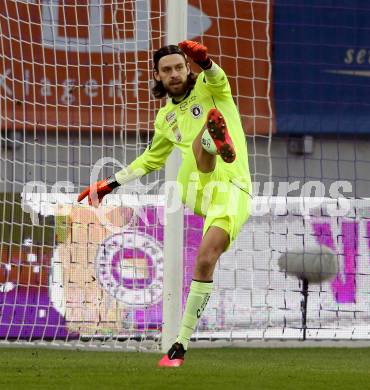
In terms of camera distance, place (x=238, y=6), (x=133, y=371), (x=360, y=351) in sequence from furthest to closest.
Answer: (x=238, y=6) < (x=360, y=351) < (x=133, y=371)

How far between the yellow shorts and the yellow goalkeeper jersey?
6 cm

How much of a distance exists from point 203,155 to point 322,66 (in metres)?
10.1

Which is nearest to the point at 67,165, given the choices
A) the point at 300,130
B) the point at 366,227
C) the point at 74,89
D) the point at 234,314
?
the point at 74,89

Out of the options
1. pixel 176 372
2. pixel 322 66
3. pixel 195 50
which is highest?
pixel 322 66

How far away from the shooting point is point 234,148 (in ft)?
22.1

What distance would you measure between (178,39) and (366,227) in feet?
10.9

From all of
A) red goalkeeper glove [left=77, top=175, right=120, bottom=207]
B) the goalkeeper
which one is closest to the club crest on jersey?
the goalkeeper

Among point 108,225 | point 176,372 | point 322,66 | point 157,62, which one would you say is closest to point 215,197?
point 157,62

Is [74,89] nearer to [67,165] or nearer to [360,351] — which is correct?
[67,165]

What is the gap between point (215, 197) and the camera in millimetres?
6984

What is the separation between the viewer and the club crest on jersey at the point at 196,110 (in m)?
7.11

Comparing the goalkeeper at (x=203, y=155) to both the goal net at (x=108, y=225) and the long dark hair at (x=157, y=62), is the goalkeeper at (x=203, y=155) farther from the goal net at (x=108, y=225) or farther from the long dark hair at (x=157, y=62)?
the goal net at (x=108, y=225)

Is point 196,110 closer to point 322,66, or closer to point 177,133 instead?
point 177,133

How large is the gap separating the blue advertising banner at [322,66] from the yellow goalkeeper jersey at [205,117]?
797 centimetres
